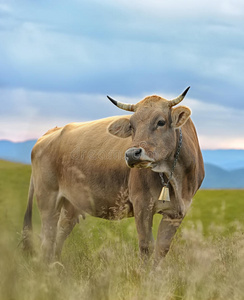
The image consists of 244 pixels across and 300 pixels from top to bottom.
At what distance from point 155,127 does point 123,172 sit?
1.10 meters

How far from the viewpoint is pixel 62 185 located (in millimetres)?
8578

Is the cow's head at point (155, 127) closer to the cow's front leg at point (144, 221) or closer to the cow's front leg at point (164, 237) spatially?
the cow's front leg at point (144, 221)

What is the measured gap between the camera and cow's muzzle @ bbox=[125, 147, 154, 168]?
6.20 m

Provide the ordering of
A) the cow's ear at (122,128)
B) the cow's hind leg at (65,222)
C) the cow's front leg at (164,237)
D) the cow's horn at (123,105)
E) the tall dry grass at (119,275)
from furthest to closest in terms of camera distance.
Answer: the cow's hind leg at (65,222)
the cow's front leg at (164,237)
the cow's ear at (122,128)
the cow's horn at (123,105)
the tall dry grass at (119,275)

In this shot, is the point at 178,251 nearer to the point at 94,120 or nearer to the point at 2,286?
the point at 94,120

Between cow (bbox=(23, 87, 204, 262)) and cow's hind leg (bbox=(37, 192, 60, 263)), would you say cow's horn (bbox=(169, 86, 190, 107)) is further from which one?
cow's hind leg (bbox=(37, 192, 60, 263))

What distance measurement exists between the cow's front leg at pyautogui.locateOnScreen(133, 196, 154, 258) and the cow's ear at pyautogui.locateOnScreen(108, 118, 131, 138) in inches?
34.7

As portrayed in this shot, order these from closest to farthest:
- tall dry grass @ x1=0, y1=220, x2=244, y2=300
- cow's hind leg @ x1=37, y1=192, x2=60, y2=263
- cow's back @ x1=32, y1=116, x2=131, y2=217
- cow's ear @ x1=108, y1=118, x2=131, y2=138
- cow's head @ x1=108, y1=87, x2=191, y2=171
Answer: tall dry grass @ x1=0, y1=220, x2=244, y2=300
cow's head @ x1=108, y1=87, x2=191, y2=171
cow's ear @ x1=108, y1=118, x2=131, y2=138
cow's back @ x1=32, y1=116, x2=131, y2=217
cow's hind leg @ x1=37, y1=192, x2=60, y2=263

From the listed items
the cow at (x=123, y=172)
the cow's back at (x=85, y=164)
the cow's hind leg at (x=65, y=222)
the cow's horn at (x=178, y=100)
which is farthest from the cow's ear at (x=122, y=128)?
the cow's hind leg at (x=65, y=222)

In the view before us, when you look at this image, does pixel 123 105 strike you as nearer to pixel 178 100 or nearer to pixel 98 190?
pixel 178 100

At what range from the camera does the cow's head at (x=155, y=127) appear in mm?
6418

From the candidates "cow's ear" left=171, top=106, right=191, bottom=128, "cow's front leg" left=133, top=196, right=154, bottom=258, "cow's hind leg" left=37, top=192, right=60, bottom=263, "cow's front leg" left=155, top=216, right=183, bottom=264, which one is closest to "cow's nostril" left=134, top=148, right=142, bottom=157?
"cow's ear" left=171, top=106, right=191, bottom=128

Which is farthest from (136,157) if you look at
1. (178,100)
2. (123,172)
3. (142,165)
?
(123,172)

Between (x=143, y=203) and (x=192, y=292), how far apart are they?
153 centimetres
